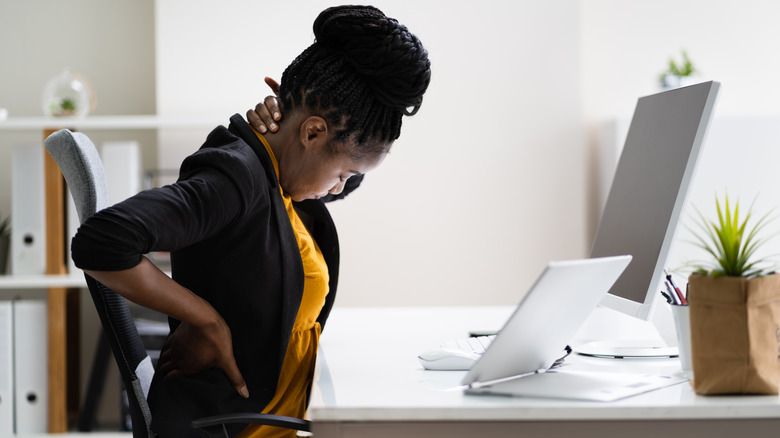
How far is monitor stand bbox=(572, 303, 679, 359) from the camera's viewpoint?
1.21 m

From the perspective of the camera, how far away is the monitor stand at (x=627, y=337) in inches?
47.7

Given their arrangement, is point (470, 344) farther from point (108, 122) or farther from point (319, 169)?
point (108, 122)

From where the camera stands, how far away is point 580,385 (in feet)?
3.05

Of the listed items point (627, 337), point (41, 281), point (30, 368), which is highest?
point (627, 337)

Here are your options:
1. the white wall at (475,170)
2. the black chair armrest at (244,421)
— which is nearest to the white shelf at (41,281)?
the white wall at (475,170)

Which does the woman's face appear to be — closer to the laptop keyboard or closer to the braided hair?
the braided hair

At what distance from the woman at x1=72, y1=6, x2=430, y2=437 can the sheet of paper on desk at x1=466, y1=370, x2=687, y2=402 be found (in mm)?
431

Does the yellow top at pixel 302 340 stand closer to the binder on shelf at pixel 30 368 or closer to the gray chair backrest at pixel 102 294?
the gray chair backrest at pixel 102 294

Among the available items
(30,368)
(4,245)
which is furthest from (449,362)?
(4,245)

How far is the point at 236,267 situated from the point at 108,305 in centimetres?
20

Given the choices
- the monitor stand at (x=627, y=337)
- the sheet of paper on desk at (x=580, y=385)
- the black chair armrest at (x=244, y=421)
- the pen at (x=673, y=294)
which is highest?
the pen at (x=673, y=294)

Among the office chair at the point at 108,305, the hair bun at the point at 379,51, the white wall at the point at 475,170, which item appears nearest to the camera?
the office chair at the point at 108,305

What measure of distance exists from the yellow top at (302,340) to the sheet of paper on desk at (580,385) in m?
0.48

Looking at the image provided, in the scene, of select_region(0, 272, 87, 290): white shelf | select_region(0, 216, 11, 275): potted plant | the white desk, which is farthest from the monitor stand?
select_region(0, 216, 11, 275): potted plant
